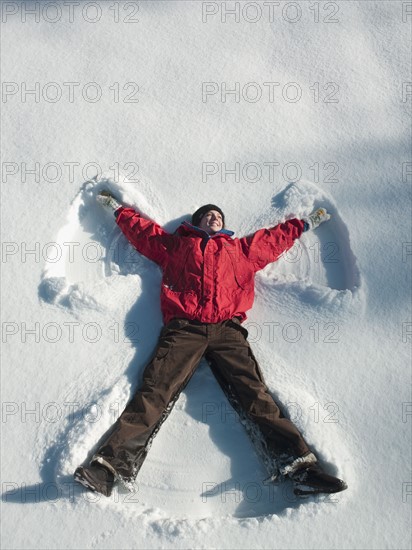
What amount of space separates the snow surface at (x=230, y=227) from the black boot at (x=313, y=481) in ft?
0.20

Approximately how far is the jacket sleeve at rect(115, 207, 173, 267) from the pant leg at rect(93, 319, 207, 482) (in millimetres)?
354

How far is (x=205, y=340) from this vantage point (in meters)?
2.63

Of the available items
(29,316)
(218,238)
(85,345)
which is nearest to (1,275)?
(29,316)

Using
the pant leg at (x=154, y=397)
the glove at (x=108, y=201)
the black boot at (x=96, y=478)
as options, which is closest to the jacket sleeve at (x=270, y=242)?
the pant leg at (x=154, y=397)

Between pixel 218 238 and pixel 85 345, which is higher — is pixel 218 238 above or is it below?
above

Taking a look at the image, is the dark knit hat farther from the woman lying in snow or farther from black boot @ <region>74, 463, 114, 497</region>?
black boot @ <region>74, 463, 114, 497</region>

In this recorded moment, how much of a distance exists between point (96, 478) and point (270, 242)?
1299 mm

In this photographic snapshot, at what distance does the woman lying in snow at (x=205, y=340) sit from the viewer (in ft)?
8.04

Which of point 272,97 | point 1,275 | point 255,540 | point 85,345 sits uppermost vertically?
point 272,97

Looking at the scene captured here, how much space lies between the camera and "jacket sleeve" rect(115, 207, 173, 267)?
282cm

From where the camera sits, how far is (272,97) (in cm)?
323

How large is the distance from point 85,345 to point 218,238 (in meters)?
0.79

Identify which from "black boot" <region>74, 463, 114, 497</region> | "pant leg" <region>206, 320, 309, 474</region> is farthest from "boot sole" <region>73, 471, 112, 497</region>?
"pant leg" <region>206, 320, 309, 474</region>

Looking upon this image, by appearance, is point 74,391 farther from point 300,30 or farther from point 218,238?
point 300,30
